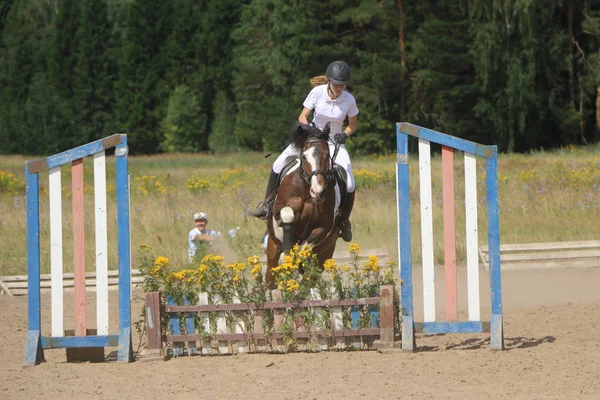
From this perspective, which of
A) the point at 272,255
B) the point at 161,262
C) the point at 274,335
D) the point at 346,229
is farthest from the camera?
the point at 346,229

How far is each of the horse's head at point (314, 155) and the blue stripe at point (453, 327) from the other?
1.85 meters

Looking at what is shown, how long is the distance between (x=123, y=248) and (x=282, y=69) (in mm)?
47650

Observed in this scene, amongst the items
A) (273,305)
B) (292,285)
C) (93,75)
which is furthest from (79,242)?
(93,75)

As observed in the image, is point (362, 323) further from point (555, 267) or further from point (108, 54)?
point (108, 54)

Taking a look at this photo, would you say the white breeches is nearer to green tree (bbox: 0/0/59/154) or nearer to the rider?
the rider

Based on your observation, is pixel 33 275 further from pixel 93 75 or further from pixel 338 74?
pixel 93 75

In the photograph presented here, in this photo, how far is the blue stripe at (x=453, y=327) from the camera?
803cm

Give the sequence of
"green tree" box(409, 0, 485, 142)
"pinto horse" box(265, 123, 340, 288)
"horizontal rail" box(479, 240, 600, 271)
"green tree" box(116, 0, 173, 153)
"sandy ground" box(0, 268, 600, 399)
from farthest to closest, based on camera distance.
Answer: "green tree" box(116, 0, 173, 153)
"green tree" box(409, 0, 485, 142)
"horizontal rail" box(479, 240, 600, 271)
"pinto horse" box(265, 123, 340, 288)
"sandy ground" box(0, 268, 600, 399)

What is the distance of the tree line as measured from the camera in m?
45.5

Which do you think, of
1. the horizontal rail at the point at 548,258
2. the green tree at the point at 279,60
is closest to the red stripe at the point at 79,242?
the horizontal rail at the point at 548,258

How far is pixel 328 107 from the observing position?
396 inches

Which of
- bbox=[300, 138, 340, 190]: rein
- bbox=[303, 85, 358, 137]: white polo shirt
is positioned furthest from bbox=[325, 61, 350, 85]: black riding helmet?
bbox=[300, 138, 340, 190]: rein

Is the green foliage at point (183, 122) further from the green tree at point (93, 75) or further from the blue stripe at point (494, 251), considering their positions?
the blue stripe at point (494, 251)

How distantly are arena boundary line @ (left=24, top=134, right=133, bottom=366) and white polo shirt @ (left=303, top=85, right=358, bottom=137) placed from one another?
260cm
